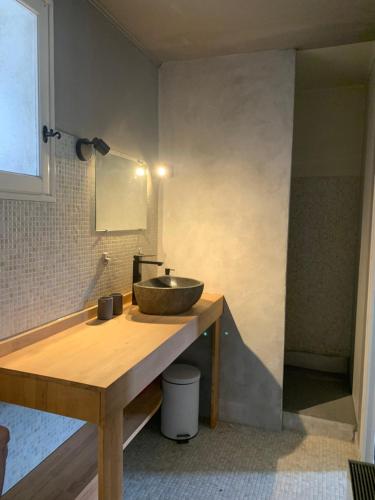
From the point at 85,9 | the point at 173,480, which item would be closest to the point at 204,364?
the point at 173,480

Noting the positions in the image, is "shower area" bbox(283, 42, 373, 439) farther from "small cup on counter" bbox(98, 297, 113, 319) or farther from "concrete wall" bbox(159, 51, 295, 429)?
"small cup on counter" bbox(98, 297, 113, 319)

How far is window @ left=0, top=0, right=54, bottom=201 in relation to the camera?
1.53 meters

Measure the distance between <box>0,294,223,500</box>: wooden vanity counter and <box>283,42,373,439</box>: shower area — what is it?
168cm

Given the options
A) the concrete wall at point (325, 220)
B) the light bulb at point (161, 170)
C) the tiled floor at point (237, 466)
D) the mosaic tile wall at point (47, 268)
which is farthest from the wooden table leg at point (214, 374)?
the light bulb at point (161, 170)

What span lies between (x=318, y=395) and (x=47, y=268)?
2222 millimetres

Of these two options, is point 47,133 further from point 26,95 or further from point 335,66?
point 335,66

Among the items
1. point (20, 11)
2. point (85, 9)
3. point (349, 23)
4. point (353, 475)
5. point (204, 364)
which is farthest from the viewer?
point (204, 364)

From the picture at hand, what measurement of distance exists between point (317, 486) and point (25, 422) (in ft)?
5.15

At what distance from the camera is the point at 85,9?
6.18ft

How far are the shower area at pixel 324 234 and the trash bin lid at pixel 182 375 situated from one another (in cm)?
83

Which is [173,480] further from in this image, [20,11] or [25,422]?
[20,11]

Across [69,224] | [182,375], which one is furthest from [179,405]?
[69,224]

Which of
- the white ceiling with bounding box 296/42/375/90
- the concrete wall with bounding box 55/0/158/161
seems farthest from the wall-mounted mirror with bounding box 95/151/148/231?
the white ceiling with bounding box 296/42/375/90

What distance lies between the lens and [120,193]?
2.27 m
